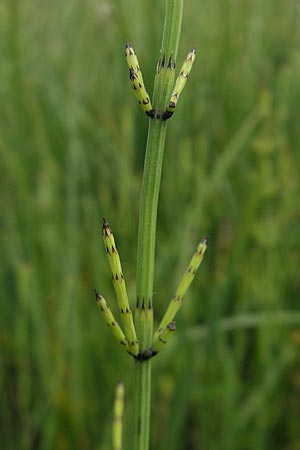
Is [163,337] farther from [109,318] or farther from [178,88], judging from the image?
[178,88]

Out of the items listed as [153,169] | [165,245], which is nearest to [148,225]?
[153,169]

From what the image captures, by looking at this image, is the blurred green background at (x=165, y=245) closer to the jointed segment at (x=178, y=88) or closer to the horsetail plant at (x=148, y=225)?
the horsetail plant at (x=148, y=225)

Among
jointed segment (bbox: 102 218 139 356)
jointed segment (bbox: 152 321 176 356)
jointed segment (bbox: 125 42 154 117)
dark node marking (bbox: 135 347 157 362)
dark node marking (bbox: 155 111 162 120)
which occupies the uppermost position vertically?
jointed segment (bbox: 125 42 154 117)

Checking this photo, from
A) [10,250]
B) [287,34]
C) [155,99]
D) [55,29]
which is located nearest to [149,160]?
[155,99]

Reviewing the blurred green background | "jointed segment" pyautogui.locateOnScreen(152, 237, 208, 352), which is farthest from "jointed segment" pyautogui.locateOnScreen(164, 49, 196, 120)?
the blurred green background

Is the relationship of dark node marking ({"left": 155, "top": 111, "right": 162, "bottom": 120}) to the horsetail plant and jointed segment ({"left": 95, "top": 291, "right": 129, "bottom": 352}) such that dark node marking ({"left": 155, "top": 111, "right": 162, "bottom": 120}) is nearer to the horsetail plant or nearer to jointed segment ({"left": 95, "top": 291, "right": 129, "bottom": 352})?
the horsetail plant
